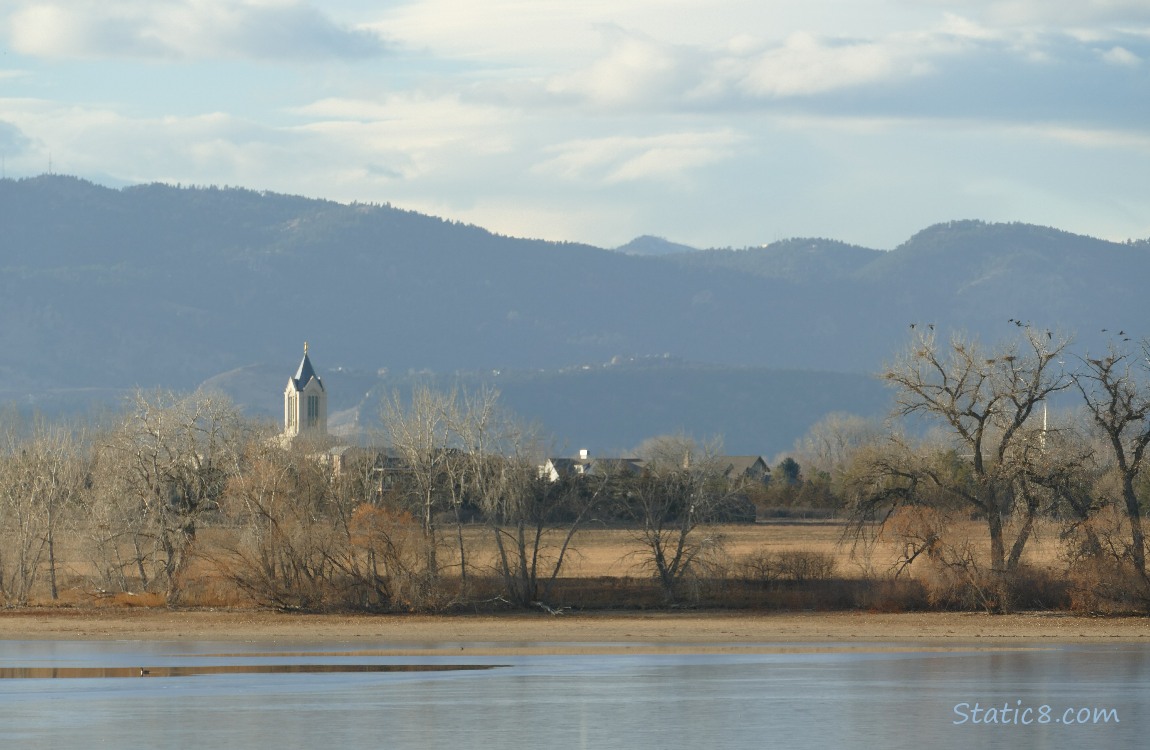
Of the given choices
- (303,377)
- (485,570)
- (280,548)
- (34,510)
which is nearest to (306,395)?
(303,377)

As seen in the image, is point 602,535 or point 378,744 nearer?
point 378,744

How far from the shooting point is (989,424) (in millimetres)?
56000

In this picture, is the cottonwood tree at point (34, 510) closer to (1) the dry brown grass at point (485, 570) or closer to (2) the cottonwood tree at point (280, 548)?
(1) the dry brown grass at point (485, 570)

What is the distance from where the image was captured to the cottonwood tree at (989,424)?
175ft

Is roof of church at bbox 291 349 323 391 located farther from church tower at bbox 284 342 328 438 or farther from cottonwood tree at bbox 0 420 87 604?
cottonwood tree at bbox 0 420 87 604

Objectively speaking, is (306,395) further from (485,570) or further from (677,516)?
(677,516)

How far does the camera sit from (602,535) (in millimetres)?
89250

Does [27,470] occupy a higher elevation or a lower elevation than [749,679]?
higher

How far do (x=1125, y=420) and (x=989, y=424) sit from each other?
183 inches

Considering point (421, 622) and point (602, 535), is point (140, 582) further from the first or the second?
point (602, 535)

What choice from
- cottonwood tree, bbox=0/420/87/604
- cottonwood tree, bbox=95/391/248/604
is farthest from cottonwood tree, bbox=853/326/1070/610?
cottonwood tree, bbox=0/420/87/604

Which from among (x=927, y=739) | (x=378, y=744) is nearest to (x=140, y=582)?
(x=378, y=744)

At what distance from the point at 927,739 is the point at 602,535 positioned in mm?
61927

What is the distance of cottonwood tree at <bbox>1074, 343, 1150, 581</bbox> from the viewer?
51562 mm
